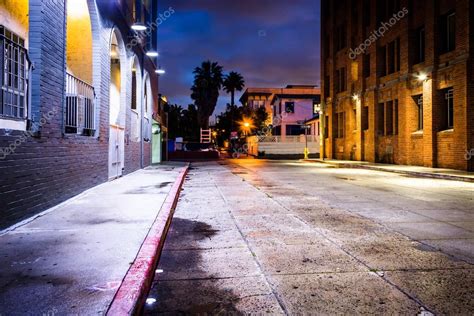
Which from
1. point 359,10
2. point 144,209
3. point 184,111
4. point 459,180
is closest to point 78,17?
point 144,209

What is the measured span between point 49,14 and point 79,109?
117 inches

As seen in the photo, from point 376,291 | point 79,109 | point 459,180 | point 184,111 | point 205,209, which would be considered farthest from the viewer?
point 184,111

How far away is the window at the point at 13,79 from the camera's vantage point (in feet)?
20.9

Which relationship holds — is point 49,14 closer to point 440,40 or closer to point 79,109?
point 79,109

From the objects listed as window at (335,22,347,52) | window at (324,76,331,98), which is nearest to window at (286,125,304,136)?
window at (324,76,331,98)

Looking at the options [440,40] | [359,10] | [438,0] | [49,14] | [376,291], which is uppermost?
[359,10]

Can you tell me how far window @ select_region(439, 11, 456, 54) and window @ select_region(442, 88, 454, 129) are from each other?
7.79 ft

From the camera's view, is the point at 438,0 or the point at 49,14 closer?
the point at 49,14

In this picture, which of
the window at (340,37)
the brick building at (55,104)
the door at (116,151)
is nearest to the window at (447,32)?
the window at (340,37)

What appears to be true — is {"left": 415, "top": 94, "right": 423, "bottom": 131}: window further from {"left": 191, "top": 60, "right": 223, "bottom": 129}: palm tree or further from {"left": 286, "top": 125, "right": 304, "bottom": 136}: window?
{"left": 191, "top": 60, "right": 223, "bottom": 129}: palm tree

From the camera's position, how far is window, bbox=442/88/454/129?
22.8m

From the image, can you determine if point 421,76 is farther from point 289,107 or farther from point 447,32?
point 289,107

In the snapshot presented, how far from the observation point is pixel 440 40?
930 inches

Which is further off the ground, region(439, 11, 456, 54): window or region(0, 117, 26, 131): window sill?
region(439, 11, 456, 54): window
